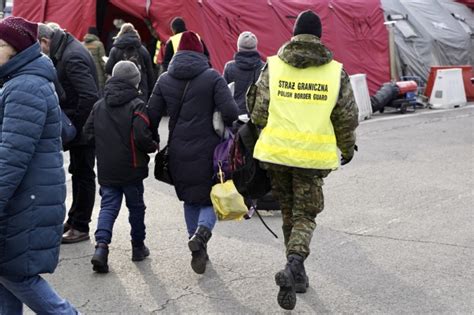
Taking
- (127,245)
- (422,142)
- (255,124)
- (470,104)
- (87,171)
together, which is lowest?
(470,104)

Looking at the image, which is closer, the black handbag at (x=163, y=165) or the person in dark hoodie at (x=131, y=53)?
the black handbag at (x=163, y=165)

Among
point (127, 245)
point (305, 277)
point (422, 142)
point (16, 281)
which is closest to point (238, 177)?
point (305, 277)

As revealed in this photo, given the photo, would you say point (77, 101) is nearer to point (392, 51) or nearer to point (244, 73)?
point (244, 73)

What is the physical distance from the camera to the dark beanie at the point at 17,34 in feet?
11.7

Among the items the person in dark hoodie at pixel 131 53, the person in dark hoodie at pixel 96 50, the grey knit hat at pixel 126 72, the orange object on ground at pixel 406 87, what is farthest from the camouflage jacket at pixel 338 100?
the orange object on ground at pixel 406 87

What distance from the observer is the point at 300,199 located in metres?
4.75

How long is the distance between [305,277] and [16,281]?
6.89 ft

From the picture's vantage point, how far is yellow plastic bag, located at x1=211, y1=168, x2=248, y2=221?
16.9 feet

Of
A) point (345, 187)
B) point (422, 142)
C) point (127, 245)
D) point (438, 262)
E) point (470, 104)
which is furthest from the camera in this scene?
point (470, 104)

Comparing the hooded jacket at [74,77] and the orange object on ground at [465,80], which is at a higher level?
the hooded jacket at [74,77]

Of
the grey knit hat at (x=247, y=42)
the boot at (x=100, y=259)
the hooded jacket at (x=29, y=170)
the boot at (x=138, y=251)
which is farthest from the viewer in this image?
the grey knit hat at (x=247, y=42)

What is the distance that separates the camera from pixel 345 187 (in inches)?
328

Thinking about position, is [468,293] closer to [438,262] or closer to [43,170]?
[438,262]

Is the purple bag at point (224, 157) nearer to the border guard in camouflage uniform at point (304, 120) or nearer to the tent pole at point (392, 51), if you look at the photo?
the border guard in camouflage uniform at point (304, 120)
